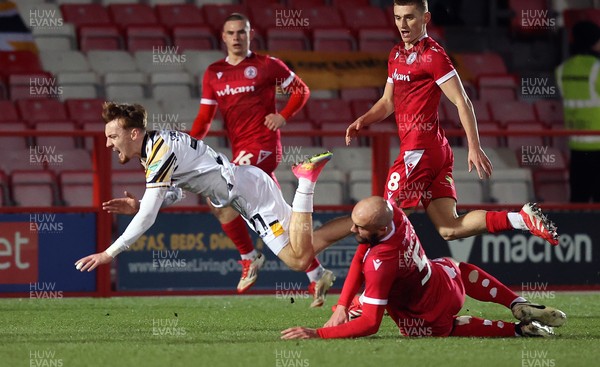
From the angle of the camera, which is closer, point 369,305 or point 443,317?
point 369,305

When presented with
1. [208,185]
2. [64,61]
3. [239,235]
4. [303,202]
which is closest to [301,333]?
[303,202]

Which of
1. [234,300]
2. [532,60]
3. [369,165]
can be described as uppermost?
[532,60]

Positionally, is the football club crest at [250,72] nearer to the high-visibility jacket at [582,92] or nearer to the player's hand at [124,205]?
the player's hand at [124,205]

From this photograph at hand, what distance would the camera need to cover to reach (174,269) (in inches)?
447

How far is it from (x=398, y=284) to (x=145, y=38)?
8.83 meters

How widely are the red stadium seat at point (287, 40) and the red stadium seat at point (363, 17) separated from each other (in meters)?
0.86

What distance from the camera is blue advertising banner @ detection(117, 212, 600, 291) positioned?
11320 millimetres

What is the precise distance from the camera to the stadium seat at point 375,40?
53.4 feet

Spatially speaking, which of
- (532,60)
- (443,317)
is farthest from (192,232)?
(532,60)

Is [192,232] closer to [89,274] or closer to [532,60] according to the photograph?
[89,274]

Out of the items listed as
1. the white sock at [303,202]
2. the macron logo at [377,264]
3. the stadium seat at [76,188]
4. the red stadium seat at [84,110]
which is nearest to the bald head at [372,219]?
the macron logo at [377,264]

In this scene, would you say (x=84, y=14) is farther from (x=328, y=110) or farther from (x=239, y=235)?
(x=239, y=235)

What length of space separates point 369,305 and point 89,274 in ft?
15.3

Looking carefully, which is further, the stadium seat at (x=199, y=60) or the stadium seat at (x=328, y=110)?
the stadium seat at (x=199, y=60)
